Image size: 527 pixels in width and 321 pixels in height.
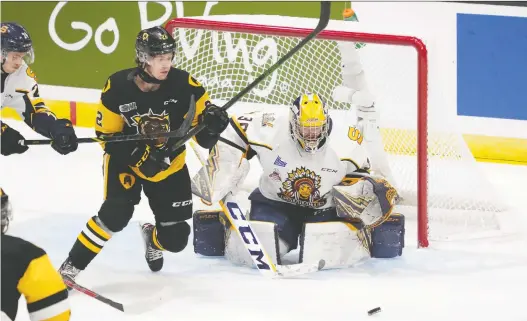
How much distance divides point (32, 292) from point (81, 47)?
381 cm

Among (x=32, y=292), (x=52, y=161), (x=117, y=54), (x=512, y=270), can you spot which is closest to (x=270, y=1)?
(x=117, y=54)

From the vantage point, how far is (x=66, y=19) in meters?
6.71

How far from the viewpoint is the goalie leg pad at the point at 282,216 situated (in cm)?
470

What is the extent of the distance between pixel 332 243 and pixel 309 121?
55cm

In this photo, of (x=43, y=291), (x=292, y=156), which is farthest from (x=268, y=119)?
(x=43, y=291)

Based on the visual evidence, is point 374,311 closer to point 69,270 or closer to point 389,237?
point 389,237

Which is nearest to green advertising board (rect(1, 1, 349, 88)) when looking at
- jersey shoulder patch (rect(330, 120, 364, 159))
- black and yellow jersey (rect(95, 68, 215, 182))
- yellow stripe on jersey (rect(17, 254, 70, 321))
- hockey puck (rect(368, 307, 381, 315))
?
jersey shoulder patch (rect(330, 120, 364, 159))

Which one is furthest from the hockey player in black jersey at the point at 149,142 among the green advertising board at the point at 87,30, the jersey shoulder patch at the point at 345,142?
the green advertising board at the point at 87,30

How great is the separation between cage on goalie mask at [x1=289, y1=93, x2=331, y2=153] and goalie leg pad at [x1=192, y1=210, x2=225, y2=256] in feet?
1.83

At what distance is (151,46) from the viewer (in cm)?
417

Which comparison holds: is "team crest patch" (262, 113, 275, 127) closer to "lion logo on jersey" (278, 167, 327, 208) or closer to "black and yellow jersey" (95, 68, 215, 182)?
"lion logo on jersey" (278, 167, 327, 208)

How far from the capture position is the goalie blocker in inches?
182

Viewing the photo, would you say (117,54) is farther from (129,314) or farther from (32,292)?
(32,292)

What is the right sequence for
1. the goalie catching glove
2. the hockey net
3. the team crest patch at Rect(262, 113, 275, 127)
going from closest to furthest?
the goalie catching glove, the team crest patch at Rect(262, 113, 275, 127), the hockey net
